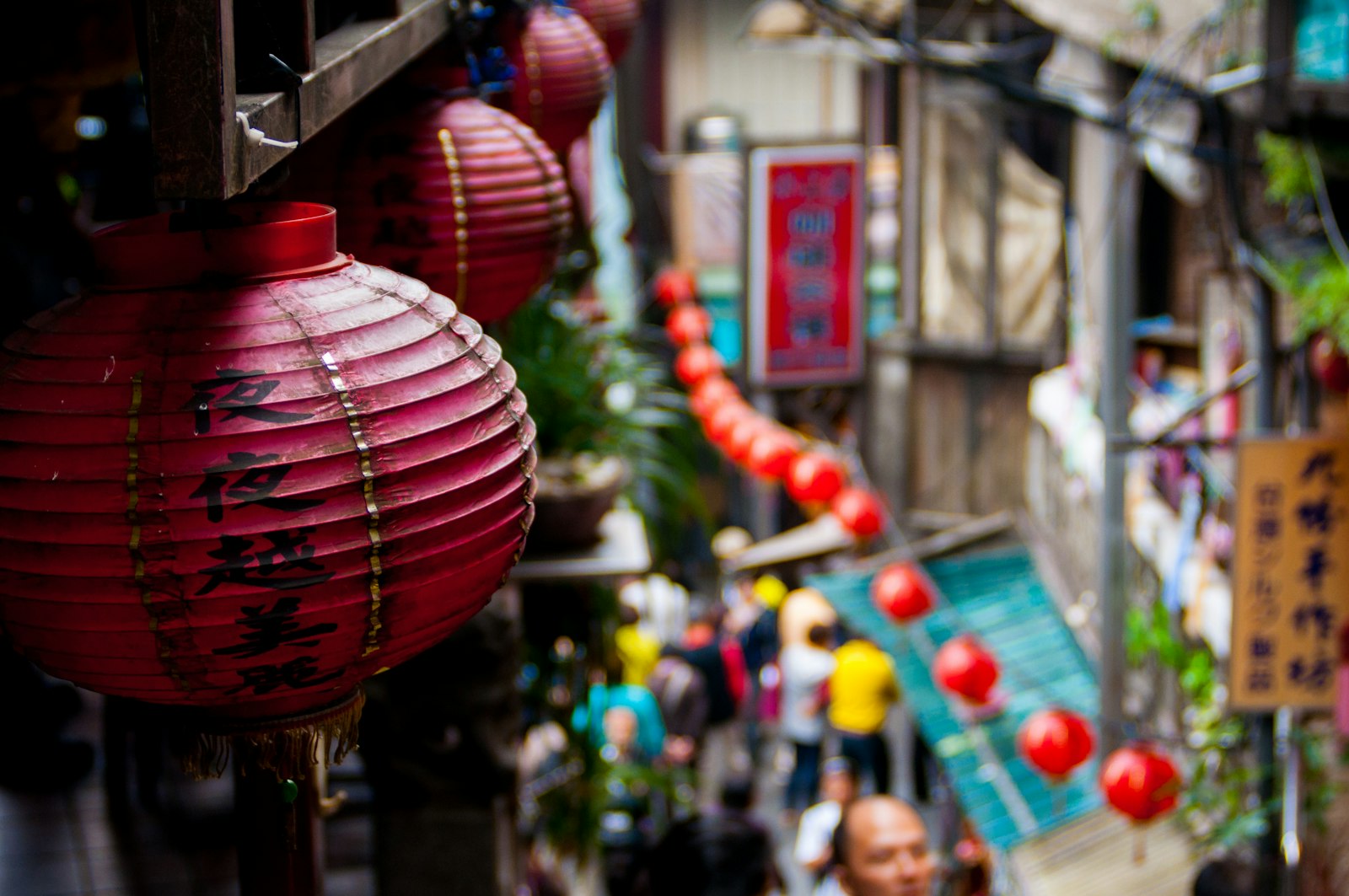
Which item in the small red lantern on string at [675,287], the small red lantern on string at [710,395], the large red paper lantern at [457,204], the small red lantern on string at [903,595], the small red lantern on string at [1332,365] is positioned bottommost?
the small red lantern on string at [903,595]

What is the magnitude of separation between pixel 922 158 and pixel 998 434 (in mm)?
3081

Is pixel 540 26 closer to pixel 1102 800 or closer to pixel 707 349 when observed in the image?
pixel 1102 800

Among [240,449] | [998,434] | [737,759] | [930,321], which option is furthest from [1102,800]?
[240,449]

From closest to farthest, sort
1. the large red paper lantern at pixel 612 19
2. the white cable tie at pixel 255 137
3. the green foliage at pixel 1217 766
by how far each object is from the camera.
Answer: the white cable tie at pixel 255 137, the large red paper lantern at pixel 612 19, the green foliage at pixel 1217 766

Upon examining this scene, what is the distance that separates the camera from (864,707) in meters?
11.6

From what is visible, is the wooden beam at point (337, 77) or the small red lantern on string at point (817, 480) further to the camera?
the small red lantern on string at point (817, 480)

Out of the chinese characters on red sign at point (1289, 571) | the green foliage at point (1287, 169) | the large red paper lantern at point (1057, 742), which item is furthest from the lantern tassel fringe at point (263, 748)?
the large red paper lantern at point (1057, 742)

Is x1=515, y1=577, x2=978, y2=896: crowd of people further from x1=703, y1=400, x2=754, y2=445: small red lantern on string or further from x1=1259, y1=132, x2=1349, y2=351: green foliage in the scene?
x1=1259, y1=132, x2=1349, y2=351: green foliage

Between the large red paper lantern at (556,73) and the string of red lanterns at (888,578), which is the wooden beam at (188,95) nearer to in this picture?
the large red paper lantern at (556,73)

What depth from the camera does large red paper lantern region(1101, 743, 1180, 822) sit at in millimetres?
7941

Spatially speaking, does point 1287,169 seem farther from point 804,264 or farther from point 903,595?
point 804,264

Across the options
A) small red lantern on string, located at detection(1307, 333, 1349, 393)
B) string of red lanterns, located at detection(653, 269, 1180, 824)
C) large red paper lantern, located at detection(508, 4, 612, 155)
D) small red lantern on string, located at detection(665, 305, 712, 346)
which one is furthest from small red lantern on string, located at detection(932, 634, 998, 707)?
small red lantern on string, located at detection(665, 305, 712, 346)

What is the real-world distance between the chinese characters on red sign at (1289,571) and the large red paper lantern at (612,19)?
3.38 m

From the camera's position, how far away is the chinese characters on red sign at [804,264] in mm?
15898
